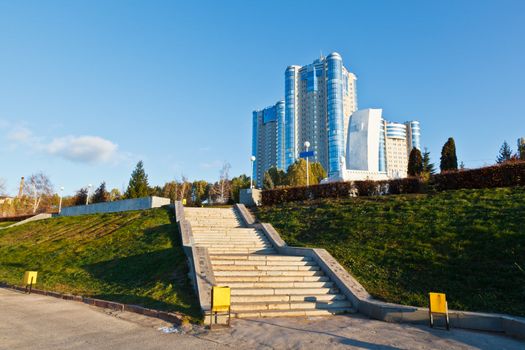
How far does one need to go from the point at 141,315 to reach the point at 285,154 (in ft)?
420

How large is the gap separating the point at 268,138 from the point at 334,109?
35.2 metres

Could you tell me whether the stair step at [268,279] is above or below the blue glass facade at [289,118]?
below

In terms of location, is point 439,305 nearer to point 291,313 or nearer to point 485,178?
point 291,313

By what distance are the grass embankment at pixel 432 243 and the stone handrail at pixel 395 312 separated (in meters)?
0.42

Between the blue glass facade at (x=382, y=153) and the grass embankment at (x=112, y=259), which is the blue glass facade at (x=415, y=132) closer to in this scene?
the blue glass facade at (x=382, y=153)

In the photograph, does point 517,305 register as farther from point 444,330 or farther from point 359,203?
point 359,203

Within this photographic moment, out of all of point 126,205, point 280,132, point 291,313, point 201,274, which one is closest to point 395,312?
point 291,313

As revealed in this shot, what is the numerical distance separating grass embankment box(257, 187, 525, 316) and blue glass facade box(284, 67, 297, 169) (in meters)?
115

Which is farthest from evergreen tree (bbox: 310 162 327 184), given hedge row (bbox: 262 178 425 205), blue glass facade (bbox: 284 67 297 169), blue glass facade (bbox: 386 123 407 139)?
blue glass facade (bbox: 386 123 407 139)

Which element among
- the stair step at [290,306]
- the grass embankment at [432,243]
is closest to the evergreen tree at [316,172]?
the grass embankment at [432,243]

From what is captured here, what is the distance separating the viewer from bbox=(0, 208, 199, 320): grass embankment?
984cm

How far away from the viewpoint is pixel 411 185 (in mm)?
19281

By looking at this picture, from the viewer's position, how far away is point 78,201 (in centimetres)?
4162

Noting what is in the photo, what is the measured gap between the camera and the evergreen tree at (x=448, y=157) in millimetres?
27344
